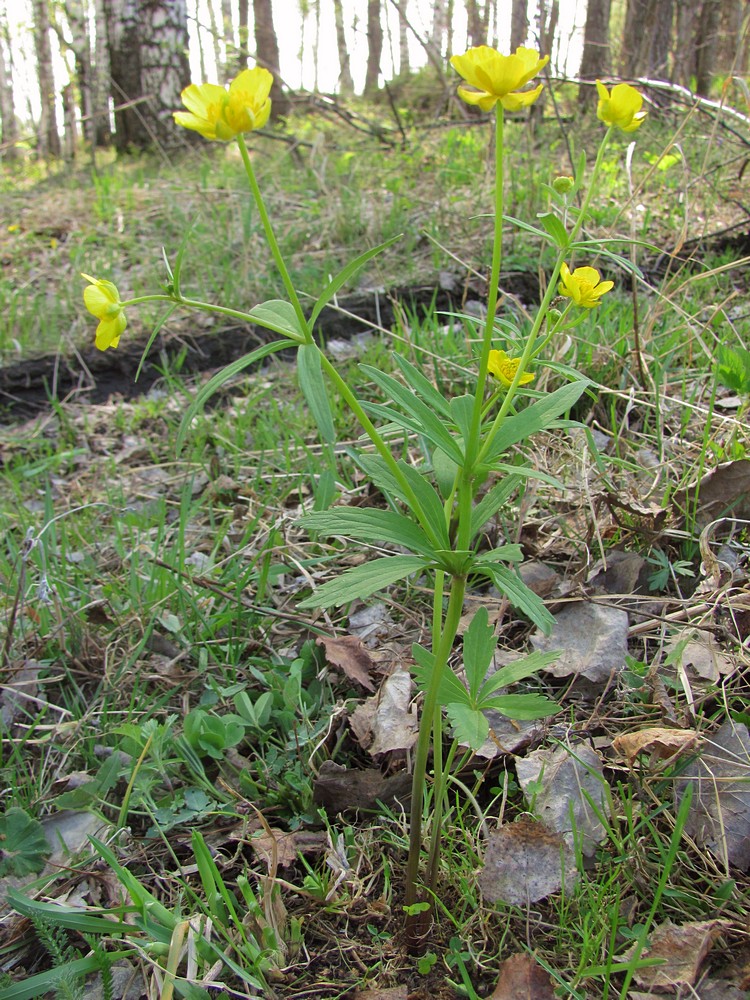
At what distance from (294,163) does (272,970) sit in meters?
5.36

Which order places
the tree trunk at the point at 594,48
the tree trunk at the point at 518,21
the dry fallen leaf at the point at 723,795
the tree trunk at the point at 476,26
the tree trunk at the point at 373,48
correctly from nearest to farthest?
the dry fallen leaf at the point at 723,795
the tree trunk at the point at 476,26
the tree trunk at the point at 518,21
the tree trunk at the point at 594,48
the tree trunk at the point at 373,48

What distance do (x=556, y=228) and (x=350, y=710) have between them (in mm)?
995

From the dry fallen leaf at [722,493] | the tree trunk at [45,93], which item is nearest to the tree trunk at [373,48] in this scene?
the tree trunk at [45,93]

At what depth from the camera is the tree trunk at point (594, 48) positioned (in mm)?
5902

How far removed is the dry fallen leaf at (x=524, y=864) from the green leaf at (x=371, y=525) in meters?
0.56

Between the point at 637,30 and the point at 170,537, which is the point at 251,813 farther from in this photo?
the point at 637,30

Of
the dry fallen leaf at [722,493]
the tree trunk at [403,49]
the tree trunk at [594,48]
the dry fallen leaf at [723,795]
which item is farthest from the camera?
the tree trunk at [403,49]

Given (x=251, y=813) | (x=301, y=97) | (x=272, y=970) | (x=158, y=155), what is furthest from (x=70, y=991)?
(x=301, y=97)

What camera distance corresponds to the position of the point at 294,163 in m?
5.33

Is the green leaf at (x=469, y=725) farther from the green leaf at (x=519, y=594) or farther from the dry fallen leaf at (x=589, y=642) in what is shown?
the dry fallen leaf at (x=589, y=642)

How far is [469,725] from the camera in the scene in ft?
3.11

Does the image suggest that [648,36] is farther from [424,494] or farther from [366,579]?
[366,579]

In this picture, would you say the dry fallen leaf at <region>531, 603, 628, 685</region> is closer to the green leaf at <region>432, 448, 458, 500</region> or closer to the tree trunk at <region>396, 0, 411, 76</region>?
the green leaf at <region>432, 448, 458, 500</region>

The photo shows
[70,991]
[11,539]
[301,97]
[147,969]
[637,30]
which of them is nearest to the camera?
[70,991]
